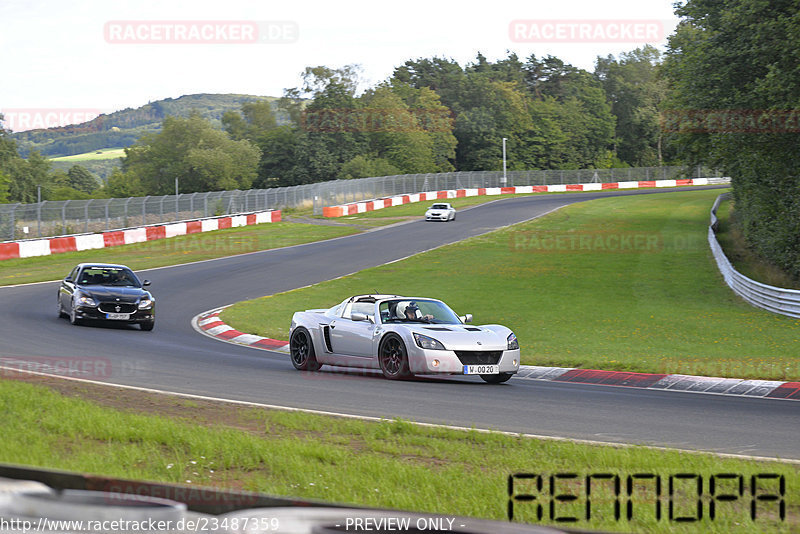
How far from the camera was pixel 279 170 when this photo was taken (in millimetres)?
101688

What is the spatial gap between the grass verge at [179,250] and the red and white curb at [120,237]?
371mm

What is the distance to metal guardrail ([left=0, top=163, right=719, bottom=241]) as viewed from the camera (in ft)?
124

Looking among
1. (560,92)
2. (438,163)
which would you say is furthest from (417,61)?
(438,163)

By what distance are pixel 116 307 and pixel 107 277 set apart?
1.46 m

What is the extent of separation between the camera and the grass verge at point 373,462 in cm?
552

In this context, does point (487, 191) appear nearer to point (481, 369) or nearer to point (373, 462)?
point (481, 369)

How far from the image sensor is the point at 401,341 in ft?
42.0

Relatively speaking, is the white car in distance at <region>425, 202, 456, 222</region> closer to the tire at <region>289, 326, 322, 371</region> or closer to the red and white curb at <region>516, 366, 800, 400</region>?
the red and white curb at <region>516, 366, 800, 400</region>

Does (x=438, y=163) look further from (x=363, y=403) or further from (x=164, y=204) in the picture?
(x=363, y=403)

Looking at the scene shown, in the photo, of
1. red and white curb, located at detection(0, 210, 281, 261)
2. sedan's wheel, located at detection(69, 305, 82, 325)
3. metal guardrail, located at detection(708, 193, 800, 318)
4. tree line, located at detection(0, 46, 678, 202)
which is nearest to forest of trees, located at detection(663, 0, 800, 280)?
metal guardrail, located at detection(708, 193, 800, 318)

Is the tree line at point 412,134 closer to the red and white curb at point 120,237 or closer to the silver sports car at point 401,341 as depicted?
the red and white curb at point 120,237

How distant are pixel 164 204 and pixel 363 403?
3807 centimetres

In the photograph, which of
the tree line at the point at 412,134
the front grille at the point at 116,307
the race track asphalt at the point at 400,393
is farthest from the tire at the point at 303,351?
the tree line at the point at 412,134

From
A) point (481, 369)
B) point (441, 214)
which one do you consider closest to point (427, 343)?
point (481, 369)
